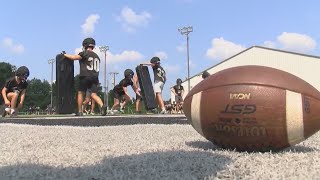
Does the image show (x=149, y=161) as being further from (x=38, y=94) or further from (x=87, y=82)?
(x=38, y=94)

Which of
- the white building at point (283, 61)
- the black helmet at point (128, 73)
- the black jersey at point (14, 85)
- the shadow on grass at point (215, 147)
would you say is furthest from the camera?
the white building at point (283, 61)

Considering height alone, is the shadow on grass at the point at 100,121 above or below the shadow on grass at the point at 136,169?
above

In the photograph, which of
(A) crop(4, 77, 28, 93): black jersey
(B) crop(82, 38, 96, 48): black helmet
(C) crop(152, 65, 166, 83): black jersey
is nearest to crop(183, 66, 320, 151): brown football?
(B) crop(82, 38, 96, 48): black helmet

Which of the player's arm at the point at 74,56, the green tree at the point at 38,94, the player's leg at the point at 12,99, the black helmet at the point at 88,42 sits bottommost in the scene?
the player's leg at the point at 12,99

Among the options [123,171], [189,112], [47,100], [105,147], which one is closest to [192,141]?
[189,112]

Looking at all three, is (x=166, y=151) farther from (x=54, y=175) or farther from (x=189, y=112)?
(x=54, y=175)

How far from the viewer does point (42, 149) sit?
17.5ft

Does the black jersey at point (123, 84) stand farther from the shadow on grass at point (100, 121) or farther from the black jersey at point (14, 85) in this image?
the shadow on grass at point (100, 121)

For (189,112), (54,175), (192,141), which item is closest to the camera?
(54,175)

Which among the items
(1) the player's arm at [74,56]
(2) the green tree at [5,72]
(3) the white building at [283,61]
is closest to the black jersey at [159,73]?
(1) the player's arm at [74,56]

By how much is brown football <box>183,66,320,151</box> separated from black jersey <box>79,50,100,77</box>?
8729 millimetres

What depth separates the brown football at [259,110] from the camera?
457cm

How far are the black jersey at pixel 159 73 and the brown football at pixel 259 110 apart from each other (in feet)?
36.9

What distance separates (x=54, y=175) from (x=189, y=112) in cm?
200
